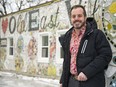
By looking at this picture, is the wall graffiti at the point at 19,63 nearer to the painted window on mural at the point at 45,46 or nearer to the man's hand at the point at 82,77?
the painted window on mural at the point at 45,46

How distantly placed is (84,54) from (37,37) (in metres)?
11.2

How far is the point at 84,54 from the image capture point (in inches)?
158

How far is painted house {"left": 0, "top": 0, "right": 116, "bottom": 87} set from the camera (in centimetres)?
1302

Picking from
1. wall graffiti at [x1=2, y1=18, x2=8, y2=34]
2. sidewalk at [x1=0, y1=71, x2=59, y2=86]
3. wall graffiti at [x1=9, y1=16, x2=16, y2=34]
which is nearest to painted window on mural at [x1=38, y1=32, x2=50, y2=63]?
sidewalk at [x1=0, y1=71, x2=59, y2=86]

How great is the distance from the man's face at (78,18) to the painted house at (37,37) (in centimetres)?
619

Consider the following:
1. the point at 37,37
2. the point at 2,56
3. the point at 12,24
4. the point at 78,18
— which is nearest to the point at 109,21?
the point at 78,18

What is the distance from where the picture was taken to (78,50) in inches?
160

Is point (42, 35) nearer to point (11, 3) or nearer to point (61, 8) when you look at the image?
point (61, 8)

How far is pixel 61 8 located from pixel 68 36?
909 cm

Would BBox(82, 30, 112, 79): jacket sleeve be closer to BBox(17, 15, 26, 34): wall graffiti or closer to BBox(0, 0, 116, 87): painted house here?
BBox(0, 0, 116, 87): painted house

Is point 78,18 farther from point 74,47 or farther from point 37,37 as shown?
point 37,37

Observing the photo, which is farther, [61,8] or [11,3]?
[11,3]

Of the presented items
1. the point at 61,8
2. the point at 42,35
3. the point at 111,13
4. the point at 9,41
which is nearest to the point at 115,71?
the point at 111,13

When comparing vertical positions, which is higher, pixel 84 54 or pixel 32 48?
pixel 32 48
